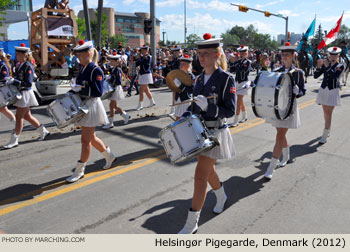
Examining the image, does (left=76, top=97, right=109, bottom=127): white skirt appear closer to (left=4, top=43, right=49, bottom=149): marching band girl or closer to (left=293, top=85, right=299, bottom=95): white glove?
(left=4, top=43, right=49, bottom=149): marching band girl

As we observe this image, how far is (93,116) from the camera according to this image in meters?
4.78

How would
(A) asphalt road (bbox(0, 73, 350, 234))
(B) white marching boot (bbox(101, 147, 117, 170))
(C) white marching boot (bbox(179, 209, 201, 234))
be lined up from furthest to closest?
(B) white marching boot (bbox(101, 147, 117, 170)), (A) asphalt road (bbox(0, 73, 350, 234)), (C) white marching boot (bbox(179, 209, 201, 234))

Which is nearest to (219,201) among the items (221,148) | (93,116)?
(221,148)

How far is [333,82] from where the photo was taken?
22.4 ft

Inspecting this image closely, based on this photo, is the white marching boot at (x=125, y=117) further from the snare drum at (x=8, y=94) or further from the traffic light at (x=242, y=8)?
the traffic light at (x=242, y=8)

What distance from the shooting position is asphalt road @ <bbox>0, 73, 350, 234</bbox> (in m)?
3.70

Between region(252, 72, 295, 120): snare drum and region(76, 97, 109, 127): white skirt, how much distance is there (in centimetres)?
223

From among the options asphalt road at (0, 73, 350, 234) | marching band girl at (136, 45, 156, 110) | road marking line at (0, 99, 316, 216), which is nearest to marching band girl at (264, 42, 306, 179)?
asphalt road at (0, 73, 350, 234)

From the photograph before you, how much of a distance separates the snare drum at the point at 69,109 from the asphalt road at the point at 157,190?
94cm

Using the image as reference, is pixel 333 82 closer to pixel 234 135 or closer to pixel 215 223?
pixel 234 135

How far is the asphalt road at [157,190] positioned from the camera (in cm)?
370

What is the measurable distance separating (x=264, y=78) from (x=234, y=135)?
3220 mm

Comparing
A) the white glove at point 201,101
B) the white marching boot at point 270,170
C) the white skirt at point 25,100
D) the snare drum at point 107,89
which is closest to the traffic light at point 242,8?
the snare drum at point 107,89
